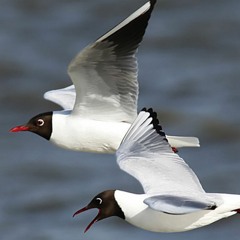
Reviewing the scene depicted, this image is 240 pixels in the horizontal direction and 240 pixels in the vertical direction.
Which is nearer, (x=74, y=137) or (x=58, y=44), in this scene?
(x=74, y=137)

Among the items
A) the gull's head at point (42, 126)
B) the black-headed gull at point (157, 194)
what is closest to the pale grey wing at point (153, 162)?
the black-headed gull at point (157, 194)

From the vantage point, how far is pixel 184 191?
7.31 meters

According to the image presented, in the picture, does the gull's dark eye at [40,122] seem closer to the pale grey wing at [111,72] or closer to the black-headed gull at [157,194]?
the pale grey wing at [111,72]

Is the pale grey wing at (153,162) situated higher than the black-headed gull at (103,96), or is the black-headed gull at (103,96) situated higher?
the black-headed gull at (103,96)

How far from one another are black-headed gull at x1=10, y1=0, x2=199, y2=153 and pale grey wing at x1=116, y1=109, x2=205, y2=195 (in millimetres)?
660

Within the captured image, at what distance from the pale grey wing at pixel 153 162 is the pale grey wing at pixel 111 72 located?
671mm

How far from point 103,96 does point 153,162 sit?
108 cm

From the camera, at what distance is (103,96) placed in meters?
8.62

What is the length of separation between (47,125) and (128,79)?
0.57 meters

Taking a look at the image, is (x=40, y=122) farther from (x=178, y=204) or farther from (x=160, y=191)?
(x=178, y=204)

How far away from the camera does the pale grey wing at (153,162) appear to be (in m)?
7.42

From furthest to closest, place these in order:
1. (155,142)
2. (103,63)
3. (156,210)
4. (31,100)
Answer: (31,100) < (103,63) < (155,142) < (156,210)

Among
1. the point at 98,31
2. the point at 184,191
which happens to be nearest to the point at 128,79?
the point at 184,191

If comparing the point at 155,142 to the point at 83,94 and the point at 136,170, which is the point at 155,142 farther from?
the point at 83,94
